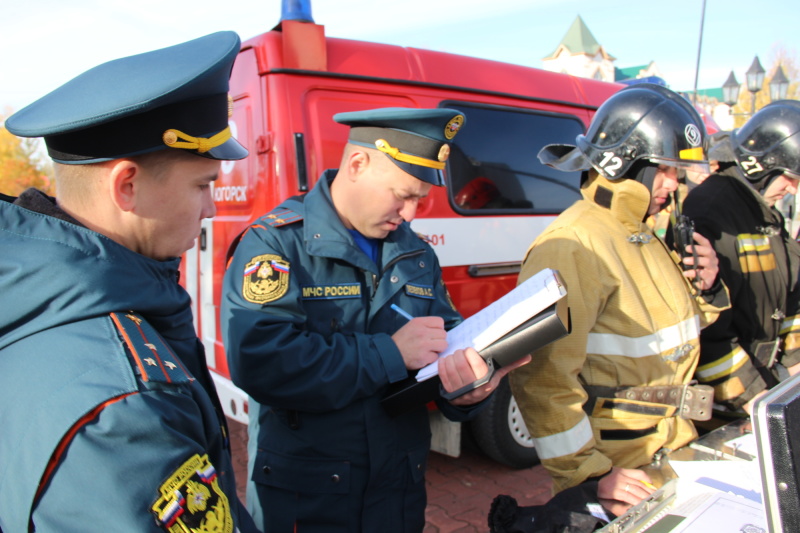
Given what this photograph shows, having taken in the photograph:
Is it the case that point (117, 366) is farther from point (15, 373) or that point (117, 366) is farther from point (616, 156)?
point (616, 156)

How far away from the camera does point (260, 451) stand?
5.56 ft

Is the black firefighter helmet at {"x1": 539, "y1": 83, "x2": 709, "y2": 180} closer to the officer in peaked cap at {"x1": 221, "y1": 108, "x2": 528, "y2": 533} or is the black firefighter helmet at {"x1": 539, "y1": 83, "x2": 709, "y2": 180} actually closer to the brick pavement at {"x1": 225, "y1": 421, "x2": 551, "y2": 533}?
the officer in peaked cap at {"x1": 221, "y1": 108, "x2": 528, "y2": 533}

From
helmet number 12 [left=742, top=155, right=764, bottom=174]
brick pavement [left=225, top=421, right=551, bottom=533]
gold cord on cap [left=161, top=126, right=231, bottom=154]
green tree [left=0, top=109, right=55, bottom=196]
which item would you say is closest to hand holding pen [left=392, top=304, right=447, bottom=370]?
gold cord on cap [left=161, top=126, right=231, bottom=154]

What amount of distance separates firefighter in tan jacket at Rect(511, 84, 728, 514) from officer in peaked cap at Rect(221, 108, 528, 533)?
10.6 inches

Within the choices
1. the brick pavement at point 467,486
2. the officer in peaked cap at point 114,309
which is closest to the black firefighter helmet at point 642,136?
the officer in peaked cap at point 114,309

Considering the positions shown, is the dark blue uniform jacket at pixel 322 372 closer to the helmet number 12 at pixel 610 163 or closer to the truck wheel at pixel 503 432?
the helmet number 12 at pixel 610 163

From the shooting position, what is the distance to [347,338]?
1636 millimetres

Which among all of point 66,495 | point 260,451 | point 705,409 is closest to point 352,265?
point 260,451

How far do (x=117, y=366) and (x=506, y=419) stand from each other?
3.27 m

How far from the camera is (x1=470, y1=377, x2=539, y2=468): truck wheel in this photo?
12.0 ft

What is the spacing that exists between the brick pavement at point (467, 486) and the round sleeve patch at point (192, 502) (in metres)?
2.58

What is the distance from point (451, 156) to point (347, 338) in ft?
7.54

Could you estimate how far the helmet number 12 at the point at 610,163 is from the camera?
196 cm

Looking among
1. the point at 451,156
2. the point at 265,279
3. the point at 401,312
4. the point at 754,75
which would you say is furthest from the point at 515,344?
the point at 754,75
